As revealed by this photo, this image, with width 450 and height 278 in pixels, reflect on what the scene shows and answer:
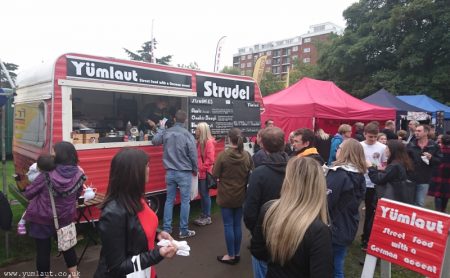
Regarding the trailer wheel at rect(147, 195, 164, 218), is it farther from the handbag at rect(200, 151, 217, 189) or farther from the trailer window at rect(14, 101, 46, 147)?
the trailer window at rect(14, 101, 46, 147)

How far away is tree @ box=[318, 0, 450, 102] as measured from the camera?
19.9m

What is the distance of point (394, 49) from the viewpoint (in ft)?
72.7

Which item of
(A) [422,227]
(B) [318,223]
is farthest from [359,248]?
(B) [318,223]

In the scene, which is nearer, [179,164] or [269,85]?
[179,164]

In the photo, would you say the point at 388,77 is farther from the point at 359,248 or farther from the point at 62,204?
the point at 62,204

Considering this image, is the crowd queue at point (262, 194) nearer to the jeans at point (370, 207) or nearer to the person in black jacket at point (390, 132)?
→ the jeans at point (370, 207)

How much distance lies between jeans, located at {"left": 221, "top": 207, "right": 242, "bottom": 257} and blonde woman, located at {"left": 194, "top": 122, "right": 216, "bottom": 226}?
156cm

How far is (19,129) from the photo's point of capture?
5.91 meters

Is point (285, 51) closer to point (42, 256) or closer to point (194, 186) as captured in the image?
point (194, 186)

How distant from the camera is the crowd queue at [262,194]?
5.78 feet

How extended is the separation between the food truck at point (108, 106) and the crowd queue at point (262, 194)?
0.69 meters

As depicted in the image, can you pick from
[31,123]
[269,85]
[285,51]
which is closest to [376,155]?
[31,123]

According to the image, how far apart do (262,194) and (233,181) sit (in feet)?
3.74

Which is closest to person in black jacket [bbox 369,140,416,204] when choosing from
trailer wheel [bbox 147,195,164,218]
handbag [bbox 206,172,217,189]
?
handbag [bbox 206,172,217,189]
